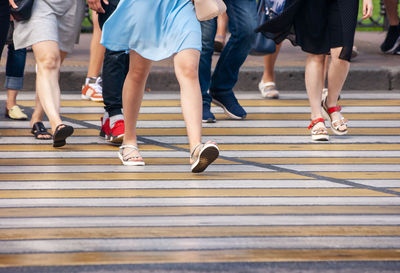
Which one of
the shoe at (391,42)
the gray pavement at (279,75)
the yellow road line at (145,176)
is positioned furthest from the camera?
the shoe at (391,42)

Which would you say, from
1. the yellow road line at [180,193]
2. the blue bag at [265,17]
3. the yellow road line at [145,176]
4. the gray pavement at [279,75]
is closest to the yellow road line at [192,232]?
the yellow road line at [180,193]

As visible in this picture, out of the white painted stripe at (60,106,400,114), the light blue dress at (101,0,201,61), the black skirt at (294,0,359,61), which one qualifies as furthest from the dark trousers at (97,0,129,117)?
the black skirt at (294,0,359,61)

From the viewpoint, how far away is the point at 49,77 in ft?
19.1

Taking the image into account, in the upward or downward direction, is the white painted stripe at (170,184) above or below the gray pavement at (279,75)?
Answer: above

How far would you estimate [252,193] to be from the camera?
479 cm

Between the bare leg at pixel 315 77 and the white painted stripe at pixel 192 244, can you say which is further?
the bare leg at pixel 315 77

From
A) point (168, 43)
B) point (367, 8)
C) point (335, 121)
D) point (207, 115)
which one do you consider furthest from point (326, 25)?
point (168, 43)

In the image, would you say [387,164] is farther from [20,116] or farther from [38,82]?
[20,116]

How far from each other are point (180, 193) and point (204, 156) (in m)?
0.35

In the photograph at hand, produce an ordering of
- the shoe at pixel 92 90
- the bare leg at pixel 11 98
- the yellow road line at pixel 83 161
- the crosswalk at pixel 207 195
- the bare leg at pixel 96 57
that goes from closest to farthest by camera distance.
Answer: the crosswalk at pixel 207 195, the yellow road line at pixel 83 161, the bare leg at pixel 11 98, the shoe at pixel 92 90, the bare leg at pixel 96 57

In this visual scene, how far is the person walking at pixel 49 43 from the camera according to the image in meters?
5.75

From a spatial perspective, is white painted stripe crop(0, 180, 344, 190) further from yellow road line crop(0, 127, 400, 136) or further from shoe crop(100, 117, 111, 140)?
yellow road line crop(0, 127, 400, 136)

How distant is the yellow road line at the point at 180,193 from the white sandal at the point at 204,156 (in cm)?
26

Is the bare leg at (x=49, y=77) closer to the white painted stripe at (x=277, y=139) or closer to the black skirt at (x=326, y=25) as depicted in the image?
the white painted stripe at (x=277, y=139)
